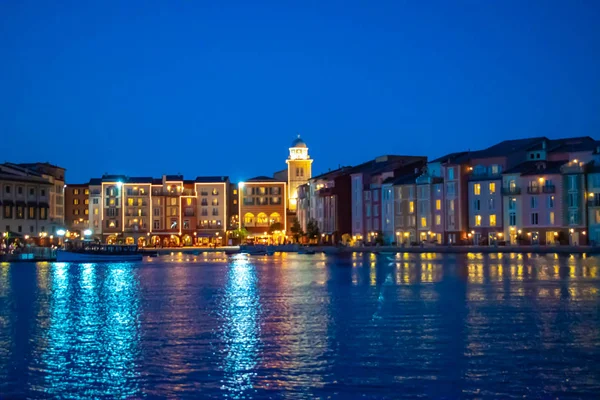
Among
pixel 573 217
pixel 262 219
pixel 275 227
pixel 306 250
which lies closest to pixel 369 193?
pixel 306 250

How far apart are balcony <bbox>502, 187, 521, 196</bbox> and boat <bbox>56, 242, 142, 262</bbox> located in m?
35.2

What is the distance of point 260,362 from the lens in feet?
58.2

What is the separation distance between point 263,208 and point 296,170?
9053mm

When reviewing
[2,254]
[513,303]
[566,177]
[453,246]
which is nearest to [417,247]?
[453,246]

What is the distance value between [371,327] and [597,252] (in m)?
55.0

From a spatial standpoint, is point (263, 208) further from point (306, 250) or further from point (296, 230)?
point (306, 250)

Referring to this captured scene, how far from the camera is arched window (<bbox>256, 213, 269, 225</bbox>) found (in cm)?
12940

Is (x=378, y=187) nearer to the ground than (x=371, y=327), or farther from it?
farther from it

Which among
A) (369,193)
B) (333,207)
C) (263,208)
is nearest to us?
(369,193)

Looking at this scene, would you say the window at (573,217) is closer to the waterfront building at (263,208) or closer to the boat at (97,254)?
the boat at (97,254)

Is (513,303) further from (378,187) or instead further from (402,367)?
(378,187)

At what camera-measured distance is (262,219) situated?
426 feet

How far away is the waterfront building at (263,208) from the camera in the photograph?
423 ft

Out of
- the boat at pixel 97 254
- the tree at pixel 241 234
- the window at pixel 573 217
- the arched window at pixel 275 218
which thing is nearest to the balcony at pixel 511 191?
the window at pixel 573 217
